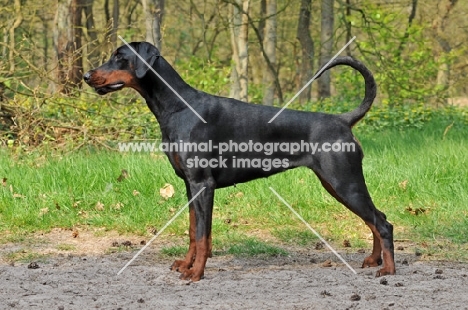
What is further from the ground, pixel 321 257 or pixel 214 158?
pixel 214 158

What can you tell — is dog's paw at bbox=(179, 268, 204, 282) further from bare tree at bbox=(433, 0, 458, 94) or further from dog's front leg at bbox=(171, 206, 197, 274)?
bare tree at bbox=(433, 0, 458, 94)

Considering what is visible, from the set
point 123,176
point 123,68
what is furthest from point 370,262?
point 123,176

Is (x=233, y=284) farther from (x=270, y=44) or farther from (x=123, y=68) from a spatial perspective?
(x=270, y=44)

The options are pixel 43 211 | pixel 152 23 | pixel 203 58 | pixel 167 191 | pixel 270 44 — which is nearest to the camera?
pixel 43 211

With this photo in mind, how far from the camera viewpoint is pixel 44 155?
941cm

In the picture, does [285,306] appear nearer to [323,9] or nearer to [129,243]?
[129,243]

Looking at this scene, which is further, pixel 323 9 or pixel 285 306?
pixel 323 9

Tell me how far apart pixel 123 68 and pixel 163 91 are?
36 centimetres

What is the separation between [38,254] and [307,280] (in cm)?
243

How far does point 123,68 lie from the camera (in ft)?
18.3

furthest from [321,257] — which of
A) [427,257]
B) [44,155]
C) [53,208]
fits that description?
[44,155]

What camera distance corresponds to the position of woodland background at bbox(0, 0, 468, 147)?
33.1ft

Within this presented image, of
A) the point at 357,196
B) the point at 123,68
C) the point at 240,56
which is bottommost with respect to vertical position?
the point at 357,196

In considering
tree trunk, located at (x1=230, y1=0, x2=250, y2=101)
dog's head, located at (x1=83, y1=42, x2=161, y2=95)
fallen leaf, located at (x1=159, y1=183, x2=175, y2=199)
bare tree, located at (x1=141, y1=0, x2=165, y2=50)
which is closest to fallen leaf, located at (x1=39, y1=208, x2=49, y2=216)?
fallen leaf, located at (x1=159, y1=183, x2=175, y2=199)
